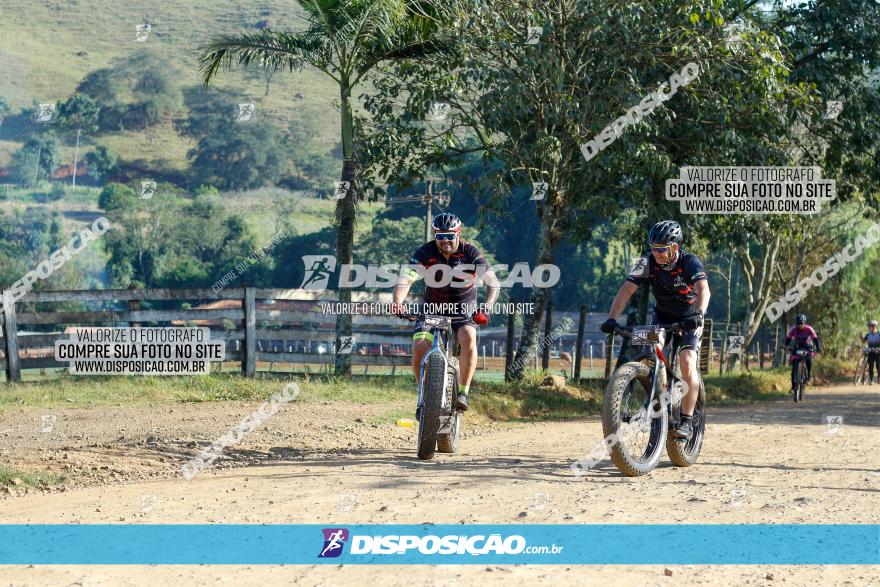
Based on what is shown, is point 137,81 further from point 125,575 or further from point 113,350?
point 125,575

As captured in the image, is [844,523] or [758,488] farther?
[758,488]

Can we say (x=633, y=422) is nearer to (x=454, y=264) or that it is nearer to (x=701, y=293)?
(x=701, y=293)

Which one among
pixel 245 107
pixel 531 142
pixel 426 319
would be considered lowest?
pixel 426 319

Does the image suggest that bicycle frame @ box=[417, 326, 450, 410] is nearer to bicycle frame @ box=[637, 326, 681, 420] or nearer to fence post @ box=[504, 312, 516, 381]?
bicycle frame @ box=[637, 326, 681, 420]

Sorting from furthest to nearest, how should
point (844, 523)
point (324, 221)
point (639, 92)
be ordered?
point (324, 221) → point (639, 92) → point (844, 523)

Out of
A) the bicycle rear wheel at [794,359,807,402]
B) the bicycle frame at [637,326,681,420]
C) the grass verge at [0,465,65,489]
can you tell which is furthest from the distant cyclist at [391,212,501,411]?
the bicycle rear wheel at [794,359,807,402]

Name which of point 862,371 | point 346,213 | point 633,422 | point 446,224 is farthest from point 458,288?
point 862,371

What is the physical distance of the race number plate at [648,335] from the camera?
8922 millimetres

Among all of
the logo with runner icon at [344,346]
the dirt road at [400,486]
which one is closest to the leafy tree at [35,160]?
the logo with runner icon at [344,346]

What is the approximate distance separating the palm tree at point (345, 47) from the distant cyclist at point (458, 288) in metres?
9.46

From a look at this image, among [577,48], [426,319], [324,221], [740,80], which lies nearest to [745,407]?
[740,80]

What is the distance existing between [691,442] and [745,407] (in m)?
11.1

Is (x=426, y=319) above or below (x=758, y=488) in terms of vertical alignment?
above

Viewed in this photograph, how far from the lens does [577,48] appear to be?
19.5 meters
